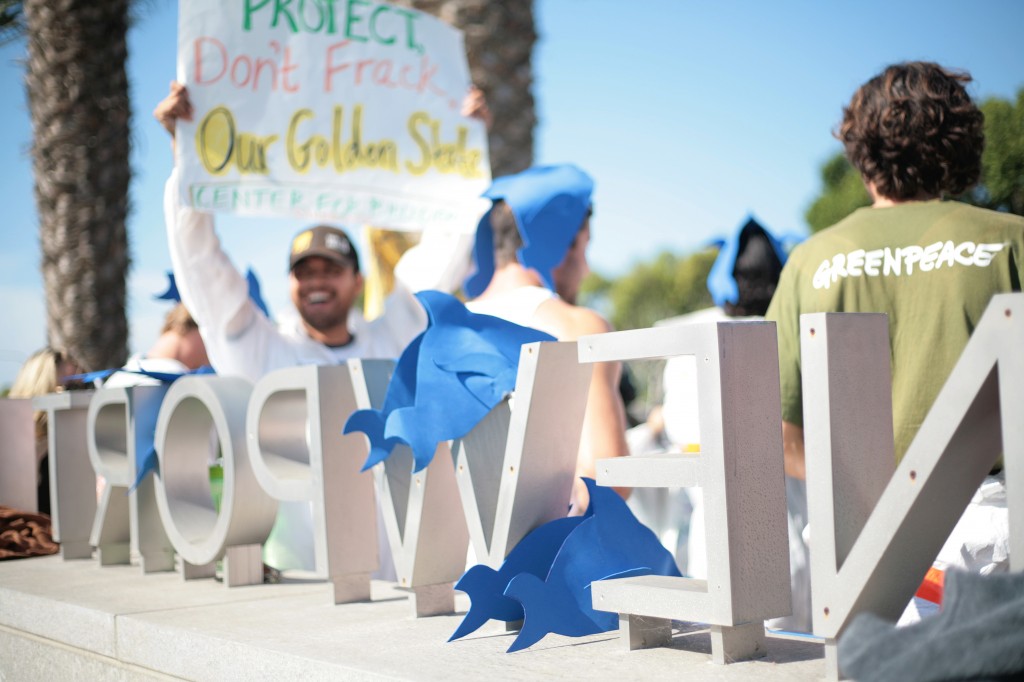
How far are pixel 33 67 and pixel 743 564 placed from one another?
26.7 ft

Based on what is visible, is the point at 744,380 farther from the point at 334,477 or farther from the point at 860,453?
the point at 334,477

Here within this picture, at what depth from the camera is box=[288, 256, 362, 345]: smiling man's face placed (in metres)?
4.74

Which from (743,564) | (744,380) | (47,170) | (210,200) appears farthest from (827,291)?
(47,170)

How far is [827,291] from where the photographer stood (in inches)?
107

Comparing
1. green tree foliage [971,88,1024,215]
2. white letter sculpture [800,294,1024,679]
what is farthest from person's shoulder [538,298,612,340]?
green tree foliage [971,88,1024,215]

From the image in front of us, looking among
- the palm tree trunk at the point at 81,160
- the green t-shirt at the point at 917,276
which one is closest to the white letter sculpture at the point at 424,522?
the green t-shirt at the point at 917,276

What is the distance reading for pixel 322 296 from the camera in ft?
15.6

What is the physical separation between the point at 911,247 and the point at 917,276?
0.08 m

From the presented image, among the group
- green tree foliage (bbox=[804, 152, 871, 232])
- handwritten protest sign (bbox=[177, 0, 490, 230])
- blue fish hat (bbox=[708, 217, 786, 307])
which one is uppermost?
green tree foliage (bbox=[804, 152, 871, 232])

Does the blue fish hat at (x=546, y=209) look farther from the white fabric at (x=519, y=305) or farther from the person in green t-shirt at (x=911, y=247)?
the person in green t-shirt at (x=911, y=247)

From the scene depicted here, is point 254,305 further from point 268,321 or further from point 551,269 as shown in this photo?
point 551,269

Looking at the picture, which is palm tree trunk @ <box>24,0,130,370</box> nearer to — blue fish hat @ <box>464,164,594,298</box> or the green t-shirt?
blue fish hat @ <box>464,164,594,298</box>

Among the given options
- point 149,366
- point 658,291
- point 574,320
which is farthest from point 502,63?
point 658,291

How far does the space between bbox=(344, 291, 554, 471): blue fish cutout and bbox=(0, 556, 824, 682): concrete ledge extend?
1.65 feet
